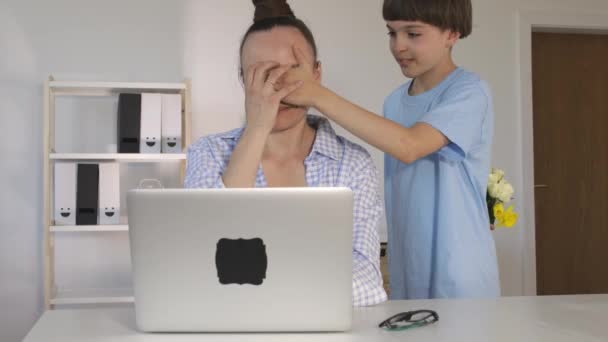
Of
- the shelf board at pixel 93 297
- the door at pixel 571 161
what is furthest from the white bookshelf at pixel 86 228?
the door at pixel 571 161

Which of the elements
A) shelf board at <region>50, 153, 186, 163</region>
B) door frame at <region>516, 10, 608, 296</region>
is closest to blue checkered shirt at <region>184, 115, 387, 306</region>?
shelf board at <region>50, 153, 186, 163</region>

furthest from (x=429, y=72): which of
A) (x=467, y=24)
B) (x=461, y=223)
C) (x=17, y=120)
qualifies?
(x=17, y=120)

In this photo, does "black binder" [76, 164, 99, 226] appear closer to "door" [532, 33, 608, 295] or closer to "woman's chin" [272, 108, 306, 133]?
"woman's chin" [272, 108, 306, 133]

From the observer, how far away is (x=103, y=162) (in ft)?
11.7

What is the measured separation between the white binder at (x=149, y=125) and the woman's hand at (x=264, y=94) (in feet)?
7.12

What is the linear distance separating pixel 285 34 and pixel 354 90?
2.53 meters

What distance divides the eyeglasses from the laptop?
0.29 feet

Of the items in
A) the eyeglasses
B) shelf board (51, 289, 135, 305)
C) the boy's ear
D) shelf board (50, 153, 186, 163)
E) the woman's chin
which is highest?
the boy's ear

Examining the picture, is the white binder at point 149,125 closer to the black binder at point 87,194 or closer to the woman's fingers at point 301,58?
the black binder at point 87,194

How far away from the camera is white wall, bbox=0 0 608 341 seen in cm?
368

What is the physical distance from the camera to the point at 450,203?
163cm

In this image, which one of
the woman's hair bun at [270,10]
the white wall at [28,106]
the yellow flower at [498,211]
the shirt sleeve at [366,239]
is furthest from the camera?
the white wall at [28,106]

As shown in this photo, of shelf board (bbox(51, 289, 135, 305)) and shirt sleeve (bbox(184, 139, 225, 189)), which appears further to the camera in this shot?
shelf board (bbox(51, 289, 135, 305))

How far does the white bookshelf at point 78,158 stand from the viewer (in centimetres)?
340
